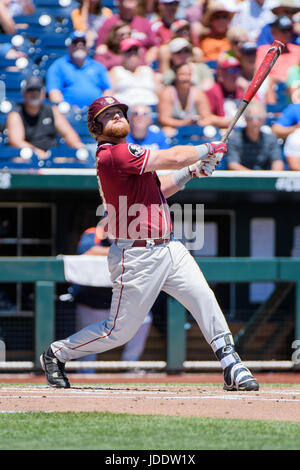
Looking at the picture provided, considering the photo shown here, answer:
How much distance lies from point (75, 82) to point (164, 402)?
5.76 meters

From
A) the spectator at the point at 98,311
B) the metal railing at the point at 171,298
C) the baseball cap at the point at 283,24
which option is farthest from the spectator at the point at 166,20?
the metal railing at the point at 171,298

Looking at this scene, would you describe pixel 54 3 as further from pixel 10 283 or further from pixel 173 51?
pixel 10 283

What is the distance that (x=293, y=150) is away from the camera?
32.8 ft

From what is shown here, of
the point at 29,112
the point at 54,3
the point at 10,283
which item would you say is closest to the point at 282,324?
the point at 10,283

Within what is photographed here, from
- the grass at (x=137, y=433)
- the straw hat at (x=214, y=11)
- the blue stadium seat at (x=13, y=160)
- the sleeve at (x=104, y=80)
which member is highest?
the straw hat at (x=214, y=11)

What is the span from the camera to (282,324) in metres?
9.27

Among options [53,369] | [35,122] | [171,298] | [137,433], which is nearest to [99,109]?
[53,369]

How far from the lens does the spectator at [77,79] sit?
33.4ft

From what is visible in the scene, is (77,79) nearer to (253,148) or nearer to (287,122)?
(253,148)

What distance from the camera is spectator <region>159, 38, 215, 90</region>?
1030cm

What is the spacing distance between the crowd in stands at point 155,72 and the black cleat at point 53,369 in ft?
13.7

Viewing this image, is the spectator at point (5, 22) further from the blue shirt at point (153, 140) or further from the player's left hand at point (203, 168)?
the player's left hand at point (203, 168)

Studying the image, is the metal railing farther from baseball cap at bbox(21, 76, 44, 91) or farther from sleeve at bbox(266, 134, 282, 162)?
baseball cap at bbox(21, 76, 44, 91)
